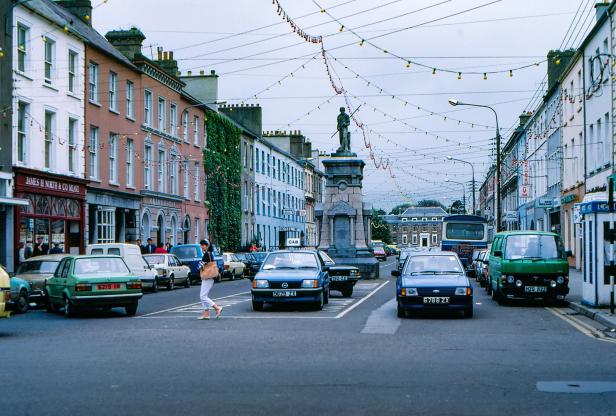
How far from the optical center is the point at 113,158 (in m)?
41.5

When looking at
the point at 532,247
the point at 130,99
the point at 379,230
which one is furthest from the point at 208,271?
the point at 379,230

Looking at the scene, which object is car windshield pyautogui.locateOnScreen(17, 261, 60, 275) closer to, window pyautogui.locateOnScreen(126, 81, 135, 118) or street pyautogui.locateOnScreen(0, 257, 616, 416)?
street pyautogui.locateOnScreen(0, 257, 616, 416)

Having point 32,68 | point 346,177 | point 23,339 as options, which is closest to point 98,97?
point 32,68

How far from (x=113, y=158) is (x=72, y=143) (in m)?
4.73

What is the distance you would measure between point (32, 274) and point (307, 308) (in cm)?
838

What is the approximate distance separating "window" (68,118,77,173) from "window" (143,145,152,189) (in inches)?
334

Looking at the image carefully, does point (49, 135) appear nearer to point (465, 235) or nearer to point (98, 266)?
point (98, 266)

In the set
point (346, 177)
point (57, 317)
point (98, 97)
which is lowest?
point (57, 317)

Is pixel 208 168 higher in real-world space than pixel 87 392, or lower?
higher

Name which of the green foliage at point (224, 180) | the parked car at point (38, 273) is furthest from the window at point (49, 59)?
the green foliage at point (224, 180)

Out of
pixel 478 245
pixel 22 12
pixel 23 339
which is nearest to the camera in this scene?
pixel 23 339

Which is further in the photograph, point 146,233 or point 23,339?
point 146,233

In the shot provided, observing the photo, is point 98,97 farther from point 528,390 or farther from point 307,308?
point 528,390

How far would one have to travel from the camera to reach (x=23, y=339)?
600 inches
